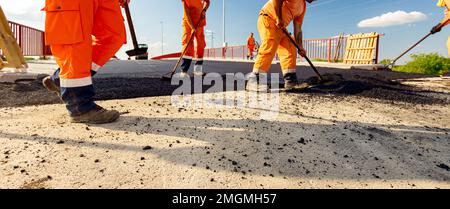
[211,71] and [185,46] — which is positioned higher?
[185,46]

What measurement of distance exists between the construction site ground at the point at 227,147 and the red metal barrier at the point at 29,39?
13.3 m

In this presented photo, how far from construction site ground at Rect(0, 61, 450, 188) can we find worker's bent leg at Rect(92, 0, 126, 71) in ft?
1.81

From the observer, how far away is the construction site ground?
1370 millimetres

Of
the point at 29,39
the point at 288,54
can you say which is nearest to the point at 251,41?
the point at 29,39

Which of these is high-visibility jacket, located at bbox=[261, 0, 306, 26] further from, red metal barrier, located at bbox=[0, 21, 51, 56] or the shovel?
red metal barrier, located at bbox=[0, 21, 51, 56]

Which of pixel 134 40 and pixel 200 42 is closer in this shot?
pixel 134 40

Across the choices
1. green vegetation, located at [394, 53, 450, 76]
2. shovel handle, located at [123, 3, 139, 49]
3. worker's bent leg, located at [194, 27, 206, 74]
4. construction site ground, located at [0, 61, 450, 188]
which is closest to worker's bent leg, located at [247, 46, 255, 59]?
green vegetation, located at [394, 53, 450, 76]

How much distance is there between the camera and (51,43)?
6.33 feet

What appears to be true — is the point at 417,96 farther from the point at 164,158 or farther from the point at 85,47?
the point at 85,47

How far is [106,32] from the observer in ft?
7.40

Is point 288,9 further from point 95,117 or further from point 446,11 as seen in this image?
point 446,11

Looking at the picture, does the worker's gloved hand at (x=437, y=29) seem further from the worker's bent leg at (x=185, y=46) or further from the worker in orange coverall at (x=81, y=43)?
the worker in orange coverall at (x=81, y=43)

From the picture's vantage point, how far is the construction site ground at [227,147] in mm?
1370

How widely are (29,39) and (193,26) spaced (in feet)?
47.2
